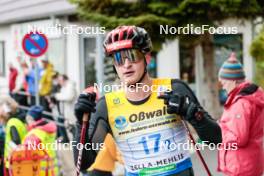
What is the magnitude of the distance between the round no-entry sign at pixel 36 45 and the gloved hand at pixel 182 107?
8690 millimetres

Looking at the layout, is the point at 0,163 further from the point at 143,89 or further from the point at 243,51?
the point at 243,51

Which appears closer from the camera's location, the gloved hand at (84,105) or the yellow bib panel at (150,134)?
the gloved hand at (84,105)

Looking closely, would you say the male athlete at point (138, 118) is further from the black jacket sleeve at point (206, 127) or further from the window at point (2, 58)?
the window at point (2, 58)

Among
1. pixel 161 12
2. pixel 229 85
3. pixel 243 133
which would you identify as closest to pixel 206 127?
pixel 243 133

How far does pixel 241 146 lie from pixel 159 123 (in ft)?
5.17

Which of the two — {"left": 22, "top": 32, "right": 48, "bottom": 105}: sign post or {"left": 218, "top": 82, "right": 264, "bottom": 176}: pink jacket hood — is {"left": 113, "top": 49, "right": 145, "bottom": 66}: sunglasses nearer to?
{"left": 218, "top": 82, "right": 264, "bottom": 176}: pink jacket hood

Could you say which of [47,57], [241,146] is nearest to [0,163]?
[241,146]

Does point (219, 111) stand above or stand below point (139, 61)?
below

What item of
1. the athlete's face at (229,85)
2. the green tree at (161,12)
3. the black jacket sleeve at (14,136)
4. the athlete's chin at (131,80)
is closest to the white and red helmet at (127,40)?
the athlete's chin at (131,80)

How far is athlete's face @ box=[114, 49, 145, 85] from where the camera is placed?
3520mm

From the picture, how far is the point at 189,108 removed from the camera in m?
3.21

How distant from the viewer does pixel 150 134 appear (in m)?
3.53

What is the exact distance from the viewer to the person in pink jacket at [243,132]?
16.1 feet

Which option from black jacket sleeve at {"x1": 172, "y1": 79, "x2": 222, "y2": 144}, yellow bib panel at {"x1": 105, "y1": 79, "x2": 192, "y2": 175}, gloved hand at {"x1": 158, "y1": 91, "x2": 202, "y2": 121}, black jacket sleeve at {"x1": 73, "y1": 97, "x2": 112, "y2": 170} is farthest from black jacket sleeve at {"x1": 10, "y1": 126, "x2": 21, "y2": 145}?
gloved hand at {"x1": 158, "y1": 91, "x2": 202, "y2": 121}
